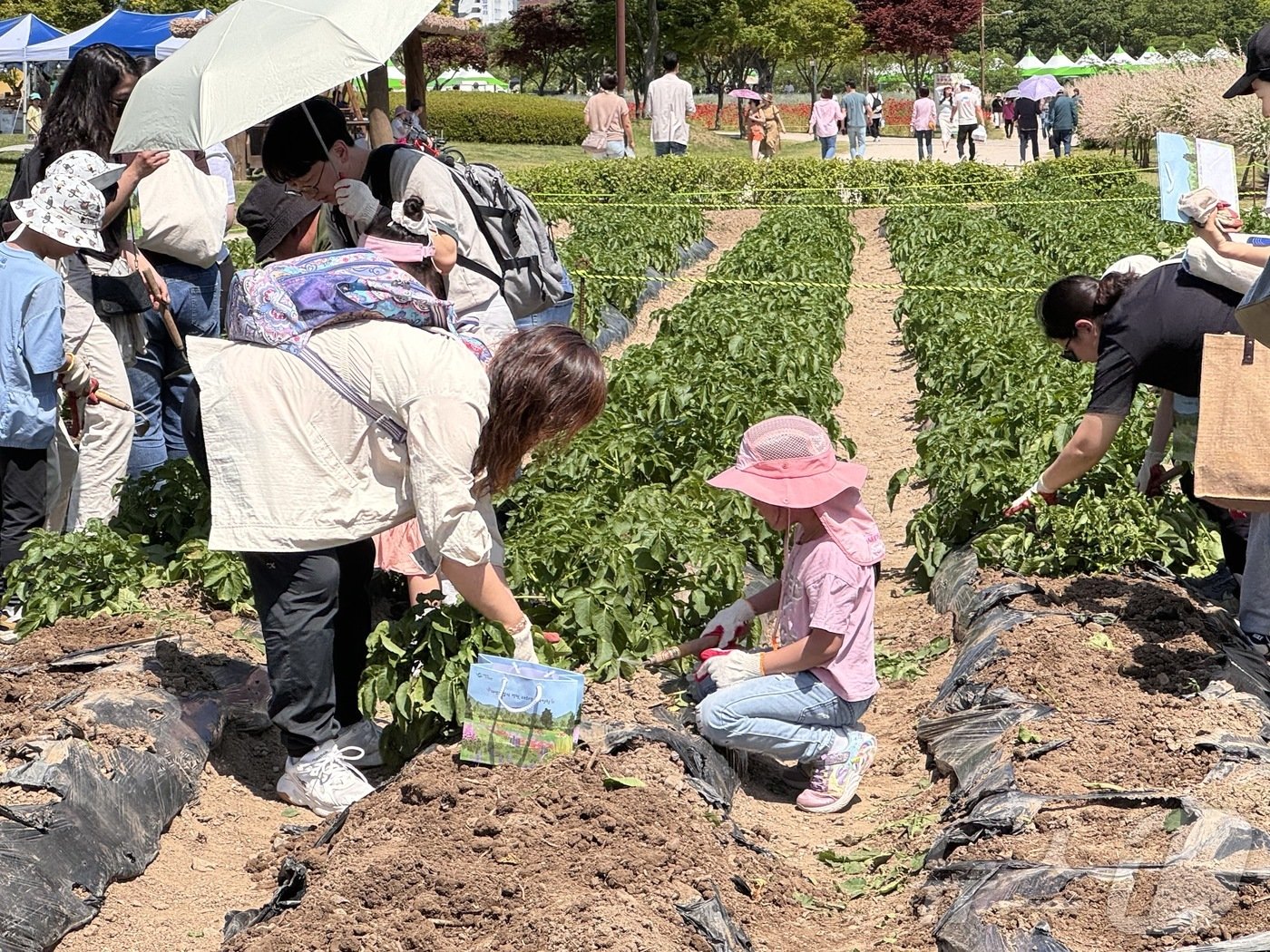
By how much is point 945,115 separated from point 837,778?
31773 millimetres

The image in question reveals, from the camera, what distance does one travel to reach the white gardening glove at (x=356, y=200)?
4895 mm

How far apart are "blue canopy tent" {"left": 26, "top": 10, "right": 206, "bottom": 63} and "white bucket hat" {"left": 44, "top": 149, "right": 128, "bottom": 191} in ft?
69.1

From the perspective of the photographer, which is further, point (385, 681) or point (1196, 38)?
point (1196, 38)

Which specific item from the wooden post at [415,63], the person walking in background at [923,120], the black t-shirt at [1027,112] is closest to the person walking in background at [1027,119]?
the black t-shirt at [1027,112]

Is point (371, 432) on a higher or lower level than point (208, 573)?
higher

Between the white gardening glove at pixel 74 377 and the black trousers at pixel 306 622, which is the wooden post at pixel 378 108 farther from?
Result: the black trousers at pixel 306 622

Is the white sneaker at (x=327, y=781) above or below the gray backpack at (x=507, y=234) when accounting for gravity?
below

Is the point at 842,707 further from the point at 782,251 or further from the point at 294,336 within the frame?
the point at 782,251

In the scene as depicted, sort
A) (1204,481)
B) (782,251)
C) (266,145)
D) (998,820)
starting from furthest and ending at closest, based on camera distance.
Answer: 1. (782,251)
2. (266,145)
3. (1204,481)
4. (998,820)

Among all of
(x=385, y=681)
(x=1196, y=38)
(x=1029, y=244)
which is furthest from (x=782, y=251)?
(x=1196, y=38)

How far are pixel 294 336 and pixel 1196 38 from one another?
77.5 m

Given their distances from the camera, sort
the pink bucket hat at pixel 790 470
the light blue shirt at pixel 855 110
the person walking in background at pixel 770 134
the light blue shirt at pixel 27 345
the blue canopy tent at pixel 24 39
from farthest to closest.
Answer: the person walking in background at pixel 770 134 → the light blue shirt at pixel 855 110 → the blue canopy tent at pixel 24 39 → the light blue shirt at pixel 27 345 → the pink bucket hat at pixel 790 470

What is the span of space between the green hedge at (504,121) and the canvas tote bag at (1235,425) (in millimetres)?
33693

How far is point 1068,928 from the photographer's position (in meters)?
3.06
